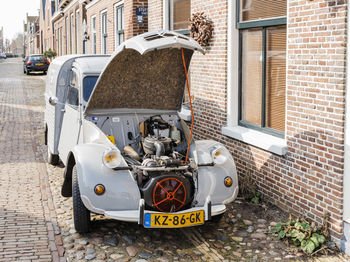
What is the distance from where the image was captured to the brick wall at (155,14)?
10.6 m

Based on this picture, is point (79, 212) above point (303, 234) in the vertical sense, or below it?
above

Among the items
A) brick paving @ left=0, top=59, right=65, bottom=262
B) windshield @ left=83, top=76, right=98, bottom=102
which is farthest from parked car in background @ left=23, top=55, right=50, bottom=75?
windshield @ left=83, top=76, right=98, bottom=102

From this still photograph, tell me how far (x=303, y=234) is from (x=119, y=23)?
443 inches

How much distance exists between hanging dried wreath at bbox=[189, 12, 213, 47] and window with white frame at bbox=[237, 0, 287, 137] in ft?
2.41

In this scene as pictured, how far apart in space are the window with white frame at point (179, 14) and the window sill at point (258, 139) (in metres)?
2.88

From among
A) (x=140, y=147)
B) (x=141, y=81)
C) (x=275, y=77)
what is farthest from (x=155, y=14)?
(x=140, y=147)

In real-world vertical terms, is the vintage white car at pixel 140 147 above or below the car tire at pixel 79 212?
above

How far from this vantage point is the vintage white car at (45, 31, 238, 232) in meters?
4.87

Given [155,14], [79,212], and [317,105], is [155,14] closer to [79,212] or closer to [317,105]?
[317,105]

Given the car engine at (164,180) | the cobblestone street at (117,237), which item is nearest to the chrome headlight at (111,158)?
the car engine at (164,180)

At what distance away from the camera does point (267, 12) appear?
21.0 feet

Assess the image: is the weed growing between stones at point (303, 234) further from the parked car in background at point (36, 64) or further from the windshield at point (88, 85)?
the parked car in background at point (36, 64)

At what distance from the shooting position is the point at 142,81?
6.25m

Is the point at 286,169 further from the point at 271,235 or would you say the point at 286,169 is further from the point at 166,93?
the point at 166,93
